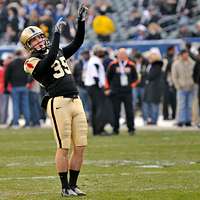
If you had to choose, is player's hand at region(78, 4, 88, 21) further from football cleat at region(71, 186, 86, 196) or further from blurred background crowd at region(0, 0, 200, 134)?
blurred background crowd at region(0, 0, 200, 134)

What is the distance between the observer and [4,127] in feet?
82.0

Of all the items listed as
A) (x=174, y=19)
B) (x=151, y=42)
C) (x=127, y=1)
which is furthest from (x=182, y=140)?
(x=127, y=1)

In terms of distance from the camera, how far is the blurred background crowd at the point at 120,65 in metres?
20.8

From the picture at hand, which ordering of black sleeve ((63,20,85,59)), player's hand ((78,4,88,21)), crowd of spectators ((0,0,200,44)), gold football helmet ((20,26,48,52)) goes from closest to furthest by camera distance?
1. gold football helmet ((20,26,48,52))
2. player's hand ((78,4,88,21))
3. black sleeve ((63,20,85,59))
4. crowd of spectators ((0,0,200,44))

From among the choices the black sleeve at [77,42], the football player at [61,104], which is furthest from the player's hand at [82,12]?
the black sleeve at [77,42]

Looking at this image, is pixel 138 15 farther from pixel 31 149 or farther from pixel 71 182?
pixel 71 182

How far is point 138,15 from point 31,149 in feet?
51.3

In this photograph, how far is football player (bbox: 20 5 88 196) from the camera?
10.3 meters

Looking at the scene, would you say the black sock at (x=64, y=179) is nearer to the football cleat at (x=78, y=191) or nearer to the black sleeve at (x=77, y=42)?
the football cleat at (x=78, y=191)

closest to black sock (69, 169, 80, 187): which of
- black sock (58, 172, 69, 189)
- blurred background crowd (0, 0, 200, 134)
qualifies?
black sock (58, 172, 69, 189)

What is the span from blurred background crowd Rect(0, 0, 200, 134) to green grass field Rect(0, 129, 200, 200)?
1516 millimetres

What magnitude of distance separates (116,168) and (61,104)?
3063 mm

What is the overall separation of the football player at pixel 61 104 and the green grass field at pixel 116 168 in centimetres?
34

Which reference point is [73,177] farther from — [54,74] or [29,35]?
[29,35]
